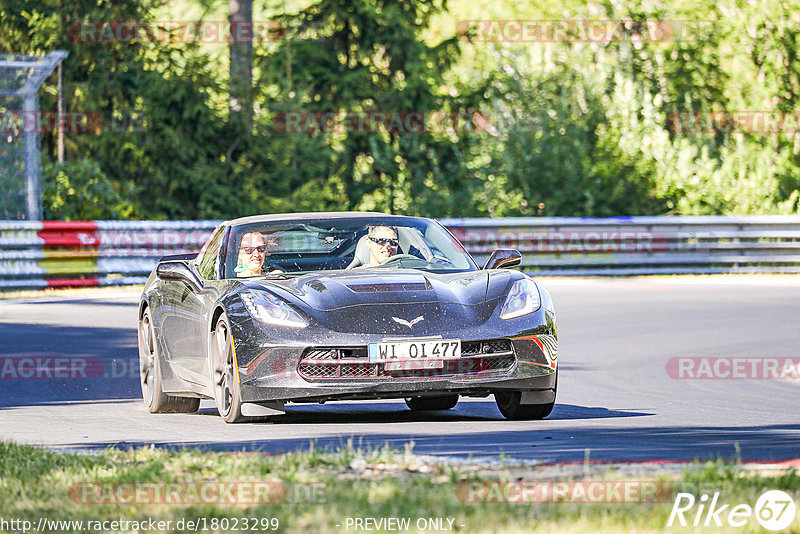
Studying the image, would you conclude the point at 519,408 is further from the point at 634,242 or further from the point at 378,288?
the point at 634,242

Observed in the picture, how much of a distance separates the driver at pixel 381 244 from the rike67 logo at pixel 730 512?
4.66m

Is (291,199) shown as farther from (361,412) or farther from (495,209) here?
(361,412)

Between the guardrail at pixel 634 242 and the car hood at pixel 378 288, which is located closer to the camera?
the car hood at pixel 378 288

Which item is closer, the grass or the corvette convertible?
the grass

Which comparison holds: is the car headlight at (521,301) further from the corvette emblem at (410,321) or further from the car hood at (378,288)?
the corvette emblem at (410,321)

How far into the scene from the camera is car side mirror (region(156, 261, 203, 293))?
10.4 meters

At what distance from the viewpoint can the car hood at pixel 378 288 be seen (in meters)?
9.27

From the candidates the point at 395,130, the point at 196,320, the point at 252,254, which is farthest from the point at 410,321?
the point at 395,130

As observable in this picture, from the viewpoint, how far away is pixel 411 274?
9859 millimetres

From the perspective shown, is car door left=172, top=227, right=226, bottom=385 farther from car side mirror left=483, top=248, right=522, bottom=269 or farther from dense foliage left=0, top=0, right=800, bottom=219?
dense foliage left=0, top=0, right=800, bottom=219

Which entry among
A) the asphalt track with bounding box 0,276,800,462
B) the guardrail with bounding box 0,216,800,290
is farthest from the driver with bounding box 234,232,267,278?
the guardrail with bounding box 0,216,800,290

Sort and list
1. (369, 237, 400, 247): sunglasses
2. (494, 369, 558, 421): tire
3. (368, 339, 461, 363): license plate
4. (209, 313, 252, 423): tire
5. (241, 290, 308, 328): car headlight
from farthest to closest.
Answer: (369, 237, 400, 247): sunglasses < (494, 369, 558, 421): tire < (209, 313, 252, 423): tire < (241, 290, 308, 328): car headlight < (368, 339, 461, 363): license plate

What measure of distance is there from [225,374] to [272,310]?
547mm

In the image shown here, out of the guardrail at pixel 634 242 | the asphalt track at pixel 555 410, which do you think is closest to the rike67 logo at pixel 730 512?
the asphalt track at pixel 555 410
